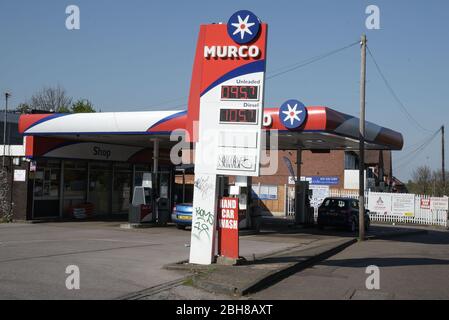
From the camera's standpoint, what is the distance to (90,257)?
1255cm

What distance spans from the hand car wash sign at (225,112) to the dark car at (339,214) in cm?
1489

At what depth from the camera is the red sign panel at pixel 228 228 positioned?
38.5 feet

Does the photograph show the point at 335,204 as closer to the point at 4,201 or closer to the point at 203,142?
the point at 4,201

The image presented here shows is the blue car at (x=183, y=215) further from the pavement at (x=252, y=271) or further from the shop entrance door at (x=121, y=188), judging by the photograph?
the shop entrance door at (x=121, y=188)

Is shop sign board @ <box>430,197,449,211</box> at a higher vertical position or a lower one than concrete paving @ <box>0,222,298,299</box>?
higher

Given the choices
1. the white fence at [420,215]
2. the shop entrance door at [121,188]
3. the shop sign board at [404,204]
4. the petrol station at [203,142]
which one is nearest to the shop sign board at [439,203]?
the white fence at [420,215]

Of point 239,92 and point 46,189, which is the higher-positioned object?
point 239,92

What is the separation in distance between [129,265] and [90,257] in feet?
4.62

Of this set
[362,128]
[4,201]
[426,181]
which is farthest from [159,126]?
[426,181]

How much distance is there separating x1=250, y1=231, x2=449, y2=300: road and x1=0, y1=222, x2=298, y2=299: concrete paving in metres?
2.09

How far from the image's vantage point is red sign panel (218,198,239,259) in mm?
11734

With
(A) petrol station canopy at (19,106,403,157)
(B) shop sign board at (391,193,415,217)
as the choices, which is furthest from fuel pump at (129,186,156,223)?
(B) shop sign board at (391,193,415,217)

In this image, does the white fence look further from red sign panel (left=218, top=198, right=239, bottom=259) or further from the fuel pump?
red sign panel (left=218, top=198, right=239, bottom=259)

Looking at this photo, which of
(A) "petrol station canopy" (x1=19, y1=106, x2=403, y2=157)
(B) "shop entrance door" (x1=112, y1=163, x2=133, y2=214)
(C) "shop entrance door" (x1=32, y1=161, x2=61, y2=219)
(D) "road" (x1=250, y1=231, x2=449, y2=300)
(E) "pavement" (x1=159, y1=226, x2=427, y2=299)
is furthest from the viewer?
(B) "shop entrance door" (x1=112, y1=163, x2=133, y2=214)
